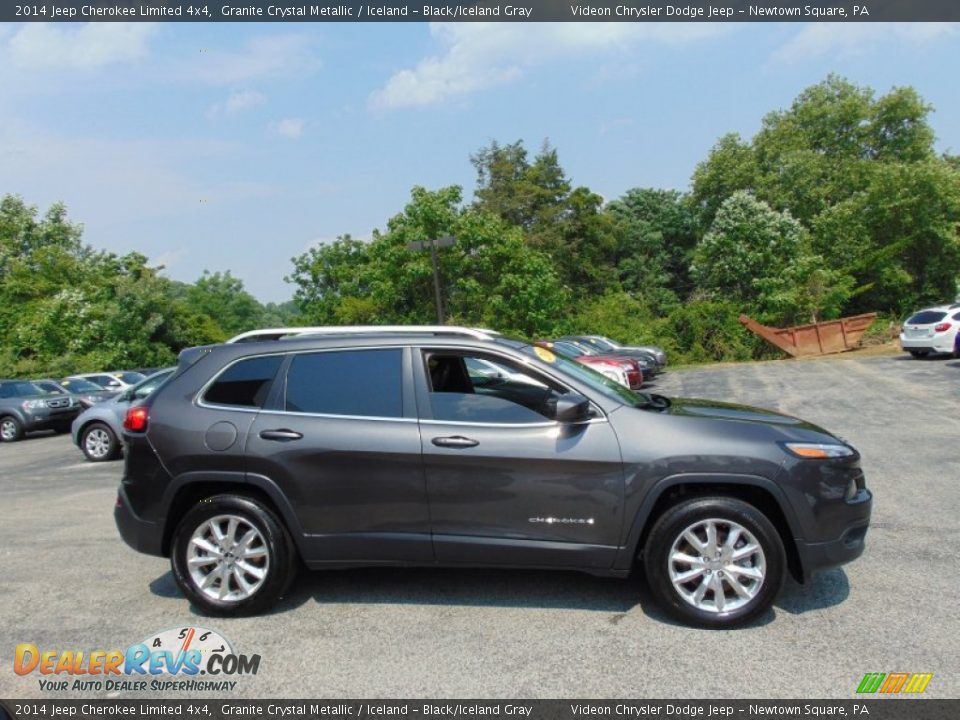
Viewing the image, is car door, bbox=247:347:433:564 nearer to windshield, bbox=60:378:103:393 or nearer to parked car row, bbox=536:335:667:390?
parked car row, bbox=536:335:667:390

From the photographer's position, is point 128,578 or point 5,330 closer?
point 128,578

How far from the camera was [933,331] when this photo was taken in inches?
923

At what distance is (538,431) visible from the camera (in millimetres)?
4438

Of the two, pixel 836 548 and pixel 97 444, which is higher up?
pixel 836 548

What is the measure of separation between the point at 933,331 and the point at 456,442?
77.7 ft

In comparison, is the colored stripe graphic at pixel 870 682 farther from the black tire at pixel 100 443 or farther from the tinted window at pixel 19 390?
the tinted window at pixel 19 390

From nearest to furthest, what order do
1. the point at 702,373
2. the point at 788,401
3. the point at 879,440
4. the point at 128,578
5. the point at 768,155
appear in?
the point at 128,578, the point at 879,440, the point at 788,401, the point at 702,373, the point at 768,155

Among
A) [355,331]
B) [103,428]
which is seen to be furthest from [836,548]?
[103,428]

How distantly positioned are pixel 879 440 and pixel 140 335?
118ft

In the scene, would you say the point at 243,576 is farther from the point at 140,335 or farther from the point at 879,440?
the point at 140,335

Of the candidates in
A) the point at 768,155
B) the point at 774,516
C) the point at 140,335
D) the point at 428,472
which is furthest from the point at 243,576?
the point at 768,155

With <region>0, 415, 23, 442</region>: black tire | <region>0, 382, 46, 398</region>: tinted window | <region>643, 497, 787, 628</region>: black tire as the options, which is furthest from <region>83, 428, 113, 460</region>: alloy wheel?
<region>643, 497, 787, 628</region>: black tire

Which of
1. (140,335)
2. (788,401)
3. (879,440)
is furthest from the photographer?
(140,335)

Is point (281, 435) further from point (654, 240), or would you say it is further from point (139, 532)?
point (654, 240)
